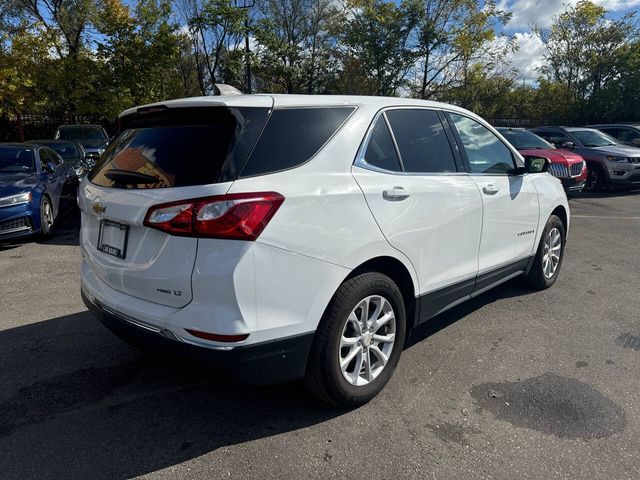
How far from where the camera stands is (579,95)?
2405 cm

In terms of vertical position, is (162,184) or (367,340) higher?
(162,184)

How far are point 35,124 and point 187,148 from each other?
82.3ft

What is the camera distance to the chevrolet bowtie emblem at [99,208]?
275cm

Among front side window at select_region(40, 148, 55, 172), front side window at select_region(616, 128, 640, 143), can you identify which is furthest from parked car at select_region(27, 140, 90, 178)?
front side window at select_region(616, 128, 640, 143)

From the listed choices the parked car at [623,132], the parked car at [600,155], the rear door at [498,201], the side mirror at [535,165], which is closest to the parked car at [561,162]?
the parked car at [600,155]

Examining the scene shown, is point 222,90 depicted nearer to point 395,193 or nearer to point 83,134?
point 395,193

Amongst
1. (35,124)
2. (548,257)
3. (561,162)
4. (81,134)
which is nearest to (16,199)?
(548,257)

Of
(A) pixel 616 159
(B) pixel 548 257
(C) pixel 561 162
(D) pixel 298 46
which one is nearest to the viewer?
(B) pixel 548 257

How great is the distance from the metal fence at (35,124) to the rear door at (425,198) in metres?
21.5

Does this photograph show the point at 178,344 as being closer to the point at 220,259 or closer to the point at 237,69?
the point at 220,259

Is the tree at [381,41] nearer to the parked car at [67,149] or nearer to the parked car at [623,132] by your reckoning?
the parked car at [623,132]

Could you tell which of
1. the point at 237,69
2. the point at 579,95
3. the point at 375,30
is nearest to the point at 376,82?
the point at 375,30

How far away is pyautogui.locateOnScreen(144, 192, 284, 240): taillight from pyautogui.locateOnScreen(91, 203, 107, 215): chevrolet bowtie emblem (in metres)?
0.63

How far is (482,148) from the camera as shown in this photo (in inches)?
158
